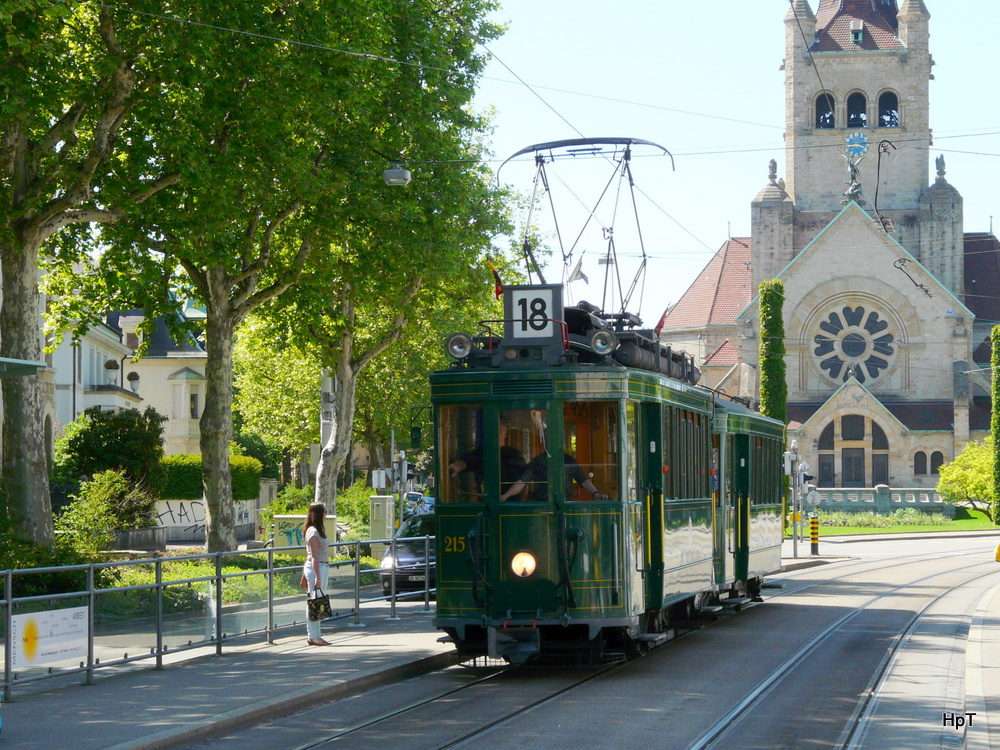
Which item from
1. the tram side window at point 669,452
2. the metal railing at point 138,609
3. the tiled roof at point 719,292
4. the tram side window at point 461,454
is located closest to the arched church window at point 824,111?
the tiled roof at point 719,292

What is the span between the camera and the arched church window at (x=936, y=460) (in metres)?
72.0

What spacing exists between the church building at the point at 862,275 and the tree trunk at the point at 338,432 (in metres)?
39.3

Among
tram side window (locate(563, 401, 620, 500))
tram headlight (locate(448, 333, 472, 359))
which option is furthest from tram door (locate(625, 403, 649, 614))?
tram headlight (locate(448, 333, 472, 359))

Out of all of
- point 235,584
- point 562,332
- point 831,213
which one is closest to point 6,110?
point 235,584

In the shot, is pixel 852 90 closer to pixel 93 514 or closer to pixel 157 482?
pixel 157 482

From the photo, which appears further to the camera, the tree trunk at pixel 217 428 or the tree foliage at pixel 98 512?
the tree foliage at pixel 98 512

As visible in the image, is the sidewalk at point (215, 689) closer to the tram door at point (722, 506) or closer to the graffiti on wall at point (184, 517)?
the tram door at point (722, 506)

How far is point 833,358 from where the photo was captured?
75.7 meters

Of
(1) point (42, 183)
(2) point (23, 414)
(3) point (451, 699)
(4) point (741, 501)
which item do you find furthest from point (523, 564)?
(1) point (42, 183)

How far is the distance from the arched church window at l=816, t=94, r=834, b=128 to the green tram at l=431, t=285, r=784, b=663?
2821 inches

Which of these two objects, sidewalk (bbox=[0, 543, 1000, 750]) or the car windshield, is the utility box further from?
sidewalk (bbox=[0, 543, 1000, 750])

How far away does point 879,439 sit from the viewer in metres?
Result: 71.9

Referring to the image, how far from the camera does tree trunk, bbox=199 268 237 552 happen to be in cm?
2641

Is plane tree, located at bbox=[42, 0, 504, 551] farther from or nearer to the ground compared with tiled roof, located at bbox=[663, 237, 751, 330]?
nearer to the ground
